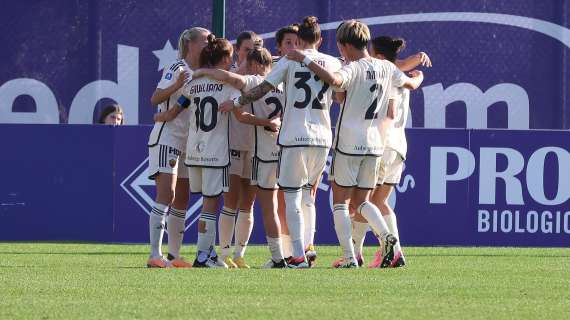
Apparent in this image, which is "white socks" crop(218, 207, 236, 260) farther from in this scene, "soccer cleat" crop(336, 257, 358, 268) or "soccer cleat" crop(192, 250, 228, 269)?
"soccer cleat" crop(336, 257, 358, 268)

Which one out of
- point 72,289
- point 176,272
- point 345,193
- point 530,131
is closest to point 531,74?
point 530,131

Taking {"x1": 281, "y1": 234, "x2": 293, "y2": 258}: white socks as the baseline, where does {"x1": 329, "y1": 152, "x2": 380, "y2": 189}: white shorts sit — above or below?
above

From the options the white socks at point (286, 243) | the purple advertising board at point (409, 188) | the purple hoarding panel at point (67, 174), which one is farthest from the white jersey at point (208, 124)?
the purple hoarding panel at point (67, 174)

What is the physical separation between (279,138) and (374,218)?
910 millimetres

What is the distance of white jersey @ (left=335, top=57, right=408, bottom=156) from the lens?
9.69 metres

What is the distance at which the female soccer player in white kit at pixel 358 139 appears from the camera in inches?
381

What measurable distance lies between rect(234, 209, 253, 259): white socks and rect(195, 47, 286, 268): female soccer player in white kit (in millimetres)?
399

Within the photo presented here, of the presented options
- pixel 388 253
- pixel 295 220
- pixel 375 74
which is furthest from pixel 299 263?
pixel 375 74

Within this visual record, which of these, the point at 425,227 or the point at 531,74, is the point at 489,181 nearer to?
the point at 425,227

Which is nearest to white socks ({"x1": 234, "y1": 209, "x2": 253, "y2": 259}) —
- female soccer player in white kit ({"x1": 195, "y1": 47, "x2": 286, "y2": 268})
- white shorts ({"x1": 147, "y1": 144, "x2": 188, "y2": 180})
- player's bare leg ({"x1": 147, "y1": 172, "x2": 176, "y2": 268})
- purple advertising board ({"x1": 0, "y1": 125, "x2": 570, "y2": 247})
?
female soccer player in white kit ({"x1": 195, "y1": 47, "x2": 286, "y2": 268})

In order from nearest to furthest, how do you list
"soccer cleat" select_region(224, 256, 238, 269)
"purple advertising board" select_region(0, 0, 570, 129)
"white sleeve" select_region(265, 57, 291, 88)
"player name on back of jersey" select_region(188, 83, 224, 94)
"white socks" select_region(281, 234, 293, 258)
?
"white sleeve" select_region(265, 57, 291, 88) < "player name on back of jersey" select_region(188, 83, 224, 94) < "soccer cleat" select_region(224, 256, 238, 269) < "white socks" select_region(281, 234, 293, 258) < "purple advertising board" select_region(0, 0, 570, 129)

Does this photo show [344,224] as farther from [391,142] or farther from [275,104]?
[275,104]

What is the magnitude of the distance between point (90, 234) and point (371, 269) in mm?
4772

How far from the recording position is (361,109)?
9.74m
